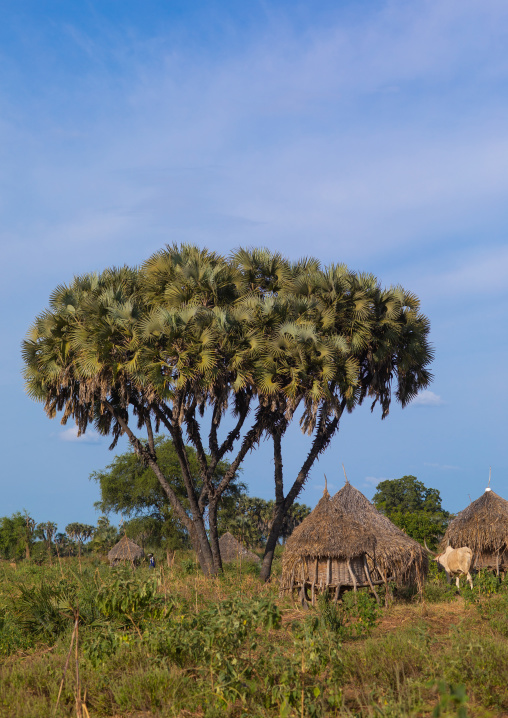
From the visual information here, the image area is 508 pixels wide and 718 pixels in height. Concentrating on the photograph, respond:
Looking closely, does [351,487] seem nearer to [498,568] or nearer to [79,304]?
[498,568]

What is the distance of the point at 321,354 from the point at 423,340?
6.05m

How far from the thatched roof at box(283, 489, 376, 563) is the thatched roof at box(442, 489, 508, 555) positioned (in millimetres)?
5685

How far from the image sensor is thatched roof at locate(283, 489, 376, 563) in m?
16.9

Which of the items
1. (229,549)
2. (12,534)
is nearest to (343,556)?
(229,549)

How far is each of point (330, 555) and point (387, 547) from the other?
5.18 ft

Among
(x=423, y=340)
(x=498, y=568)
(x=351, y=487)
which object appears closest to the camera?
(x=351, y=487)

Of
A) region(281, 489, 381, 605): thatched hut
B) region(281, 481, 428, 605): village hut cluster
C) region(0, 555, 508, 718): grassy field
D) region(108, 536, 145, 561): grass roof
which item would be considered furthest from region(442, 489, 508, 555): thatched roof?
region(108, 536, 145, 561): grass roof

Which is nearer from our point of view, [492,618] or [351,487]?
[492,618]

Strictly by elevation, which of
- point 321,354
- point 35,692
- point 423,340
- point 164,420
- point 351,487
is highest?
point 423,340

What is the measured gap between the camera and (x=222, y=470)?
43.0m

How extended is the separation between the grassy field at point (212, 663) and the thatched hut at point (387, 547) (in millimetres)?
3859

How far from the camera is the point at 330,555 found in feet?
55.6

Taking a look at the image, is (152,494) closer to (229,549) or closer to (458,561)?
(229,549)

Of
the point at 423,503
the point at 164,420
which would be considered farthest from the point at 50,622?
the point at 423,503
